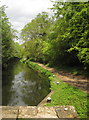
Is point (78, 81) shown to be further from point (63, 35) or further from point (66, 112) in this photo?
point (66, 112)

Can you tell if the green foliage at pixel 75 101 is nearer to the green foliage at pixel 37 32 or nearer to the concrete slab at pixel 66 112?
the concrete slab at pixel 66 112

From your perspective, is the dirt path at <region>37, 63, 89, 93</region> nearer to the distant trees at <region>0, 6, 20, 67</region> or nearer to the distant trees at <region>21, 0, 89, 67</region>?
the distant trees at <region>21, 0, 89, 67</region>

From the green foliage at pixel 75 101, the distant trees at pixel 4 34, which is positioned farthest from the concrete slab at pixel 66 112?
the distant trees at pixel 4 34

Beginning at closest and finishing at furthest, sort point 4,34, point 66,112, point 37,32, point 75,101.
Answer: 1. point 66,112
2. point 75,101
3. point 4,34
4. point 37,32

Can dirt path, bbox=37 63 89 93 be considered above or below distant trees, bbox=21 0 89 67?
below

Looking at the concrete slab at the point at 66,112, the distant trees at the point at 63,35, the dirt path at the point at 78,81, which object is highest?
the distant trees at the point at 63,35

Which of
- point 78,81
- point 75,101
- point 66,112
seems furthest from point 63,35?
point 66,112

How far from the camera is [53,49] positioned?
18297 mm


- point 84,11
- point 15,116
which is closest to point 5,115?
point 15,116

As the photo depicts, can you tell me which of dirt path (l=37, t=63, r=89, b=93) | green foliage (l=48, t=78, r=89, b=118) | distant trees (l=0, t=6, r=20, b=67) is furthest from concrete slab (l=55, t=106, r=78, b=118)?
distant trees (l=0, t=6, r=20, b=67)

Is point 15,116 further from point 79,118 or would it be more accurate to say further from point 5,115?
point 79,118

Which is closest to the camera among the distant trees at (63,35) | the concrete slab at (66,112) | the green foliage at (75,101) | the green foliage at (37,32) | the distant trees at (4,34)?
the concrete slab at (66,112)

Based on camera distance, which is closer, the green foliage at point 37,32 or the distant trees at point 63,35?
the distant trees at point 63,35

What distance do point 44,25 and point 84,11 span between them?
2117cm
